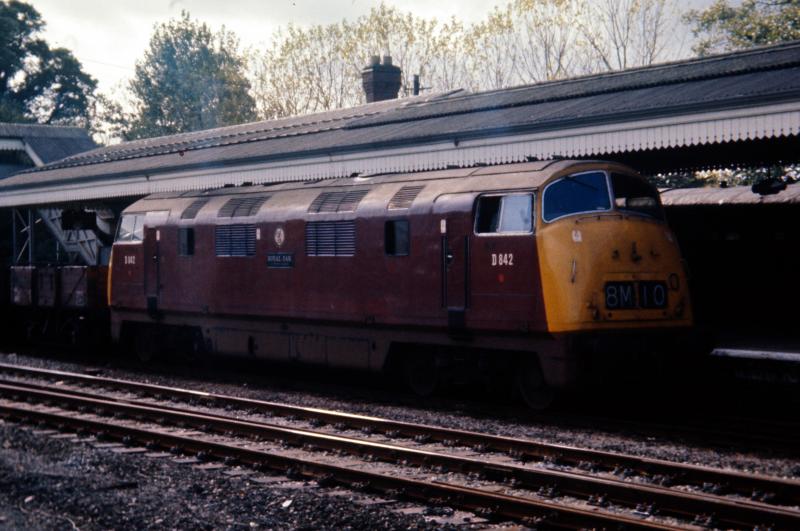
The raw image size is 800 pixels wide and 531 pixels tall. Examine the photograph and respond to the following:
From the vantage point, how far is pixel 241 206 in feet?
56.2

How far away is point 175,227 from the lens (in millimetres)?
18344

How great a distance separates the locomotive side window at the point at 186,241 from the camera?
18.0m

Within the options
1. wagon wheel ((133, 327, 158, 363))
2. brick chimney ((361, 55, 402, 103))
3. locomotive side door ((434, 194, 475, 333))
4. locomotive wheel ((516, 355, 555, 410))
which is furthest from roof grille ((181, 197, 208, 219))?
brick chimney ((361, 55, 402, 103))

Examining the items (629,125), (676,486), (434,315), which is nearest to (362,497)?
(676,486)

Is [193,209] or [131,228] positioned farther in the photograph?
[131,228]

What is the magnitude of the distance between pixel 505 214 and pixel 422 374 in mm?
3092

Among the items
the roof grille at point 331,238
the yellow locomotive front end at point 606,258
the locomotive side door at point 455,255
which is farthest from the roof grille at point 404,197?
the yellow locomotive front end at point 606,258

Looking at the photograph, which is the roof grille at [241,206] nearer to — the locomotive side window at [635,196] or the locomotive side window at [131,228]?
the locomotive side window at [131,228]

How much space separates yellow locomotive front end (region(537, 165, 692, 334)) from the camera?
39.4 ft

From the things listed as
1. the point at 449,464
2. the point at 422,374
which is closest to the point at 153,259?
the point at 422,374

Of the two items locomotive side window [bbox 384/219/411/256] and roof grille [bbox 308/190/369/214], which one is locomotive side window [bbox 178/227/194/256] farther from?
locomotive side window [bbox 384/219/411/256]

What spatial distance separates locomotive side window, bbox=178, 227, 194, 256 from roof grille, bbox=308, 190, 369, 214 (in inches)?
134

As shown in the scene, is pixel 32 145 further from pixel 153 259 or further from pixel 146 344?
pixel 153 259

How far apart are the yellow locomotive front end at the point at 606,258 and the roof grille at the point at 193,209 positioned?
316 inches
